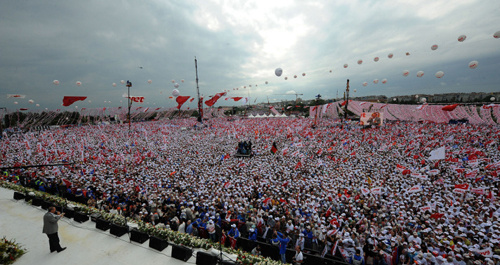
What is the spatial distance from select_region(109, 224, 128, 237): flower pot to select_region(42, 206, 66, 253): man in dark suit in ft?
4.30

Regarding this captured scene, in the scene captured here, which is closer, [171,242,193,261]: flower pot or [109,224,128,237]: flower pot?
[171,242,193,261]: flower pot

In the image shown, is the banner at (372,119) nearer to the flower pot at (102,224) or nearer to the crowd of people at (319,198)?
the crowd of people at (319,198)

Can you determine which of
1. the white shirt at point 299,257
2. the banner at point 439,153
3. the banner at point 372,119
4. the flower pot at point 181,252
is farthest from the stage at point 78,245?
the banner at point 372,119

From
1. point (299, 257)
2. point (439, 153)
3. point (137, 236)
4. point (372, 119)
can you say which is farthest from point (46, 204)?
point (372, 119)

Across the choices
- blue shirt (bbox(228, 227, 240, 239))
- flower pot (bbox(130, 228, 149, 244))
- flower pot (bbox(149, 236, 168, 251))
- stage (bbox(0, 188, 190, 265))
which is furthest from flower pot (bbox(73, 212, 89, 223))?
blue shirt (bbox(228, 227, 240, 239))

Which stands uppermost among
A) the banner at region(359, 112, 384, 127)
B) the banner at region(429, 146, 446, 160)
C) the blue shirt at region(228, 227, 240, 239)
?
the banner at region(359, 112, 384, 127)

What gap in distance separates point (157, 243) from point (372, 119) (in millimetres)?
35261

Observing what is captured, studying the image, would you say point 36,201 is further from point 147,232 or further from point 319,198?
point 319,198

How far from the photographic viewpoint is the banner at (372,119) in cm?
3171

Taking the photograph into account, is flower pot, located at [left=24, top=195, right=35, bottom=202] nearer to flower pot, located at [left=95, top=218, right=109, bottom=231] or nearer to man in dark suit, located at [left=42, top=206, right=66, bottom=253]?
flower pot, located at [left=95, top=218, right=109, bottom=231]

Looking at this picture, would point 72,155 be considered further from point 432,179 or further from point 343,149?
point 432,179

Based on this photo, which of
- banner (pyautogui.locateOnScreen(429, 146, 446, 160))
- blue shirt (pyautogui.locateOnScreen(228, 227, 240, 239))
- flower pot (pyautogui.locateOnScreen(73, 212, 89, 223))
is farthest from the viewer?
banner (pyautogui.locateOnScreen(429, 146, 446, 160))

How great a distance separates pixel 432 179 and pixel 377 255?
360 inches

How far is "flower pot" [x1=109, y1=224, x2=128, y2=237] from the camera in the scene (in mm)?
6786
